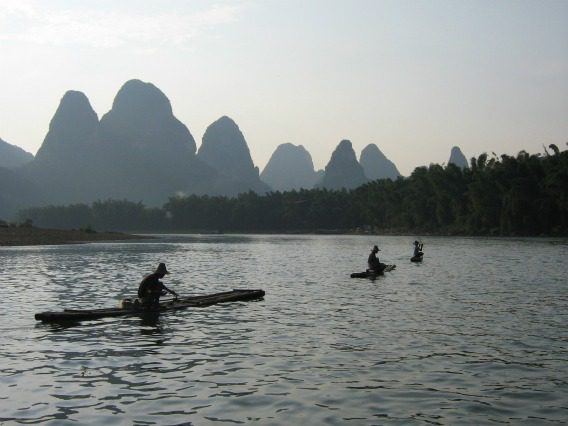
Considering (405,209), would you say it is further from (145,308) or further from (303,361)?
(303,361)

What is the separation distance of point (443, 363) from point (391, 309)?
889cm

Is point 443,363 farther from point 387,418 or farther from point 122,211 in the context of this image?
point 122,211

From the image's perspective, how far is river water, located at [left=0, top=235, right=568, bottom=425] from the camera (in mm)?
10742

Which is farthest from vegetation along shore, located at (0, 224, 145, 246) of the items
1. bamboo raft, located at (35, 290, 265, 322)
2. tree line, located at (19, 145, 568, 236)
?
bamboo raft, located at (35, 290, 265, 322)

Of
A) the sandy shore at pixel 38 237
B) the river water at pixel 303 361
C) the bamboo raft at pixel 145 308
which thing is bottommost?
the river water at pixel 303 361

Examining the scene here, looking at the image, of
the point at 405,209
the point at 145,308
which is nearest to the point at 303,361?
the point at 145,308

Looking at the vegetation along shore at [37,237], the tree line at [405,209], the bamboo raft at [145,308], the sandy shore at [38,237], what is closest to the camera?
the bamboo raft at [145,308]

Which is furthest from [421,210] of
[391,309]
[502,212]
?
[391,309]

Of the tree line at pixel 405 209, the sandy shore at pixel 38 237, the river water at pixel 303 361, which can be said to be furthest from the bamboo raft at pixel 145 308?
the tree line at pixel 405 209

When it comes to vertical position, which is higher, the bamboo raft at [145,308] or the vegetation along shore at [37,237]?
the vegetation along shore at [37,237]

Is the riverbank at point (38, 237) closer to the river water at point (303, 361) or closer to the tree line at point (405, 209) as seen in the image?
the tree line at point (405, 209)

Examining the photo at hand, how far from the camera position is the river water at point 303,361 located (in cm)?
1074

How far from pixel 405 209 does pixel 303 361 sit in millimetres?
126105

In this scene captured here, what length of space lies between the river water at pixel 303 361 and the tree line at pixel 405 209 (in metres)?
73.8
